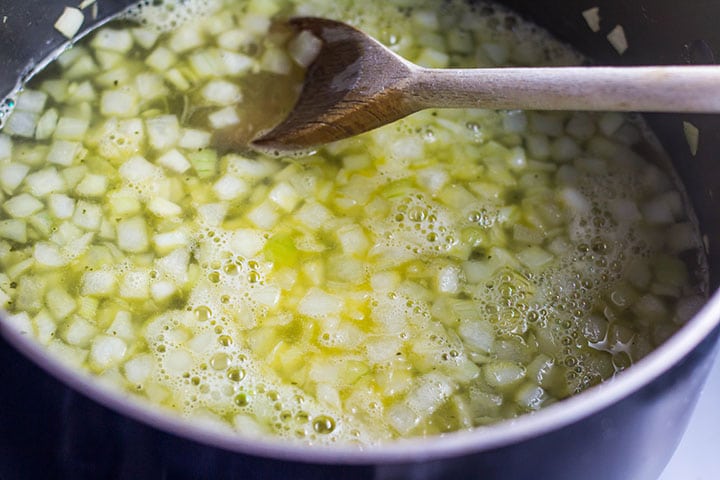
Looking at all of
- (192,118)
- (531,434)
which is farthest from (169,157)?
(531,434)

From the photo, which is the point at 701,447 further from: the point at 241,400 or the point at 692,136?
the point at 241,400

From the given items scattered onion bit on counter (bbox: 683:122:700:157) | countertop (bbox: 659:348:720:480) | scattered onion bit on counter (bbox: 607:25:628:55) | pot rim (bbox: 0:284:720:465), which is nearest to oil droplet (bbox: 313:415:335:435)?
pot rim (bbox: 0:284:720:465)

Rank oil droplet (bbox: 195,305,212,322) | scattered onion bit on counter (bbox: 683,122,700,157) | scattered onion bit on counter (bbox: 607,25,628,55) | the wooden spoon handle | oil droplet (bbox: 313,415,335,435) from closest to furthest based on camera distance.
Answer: the wooden spoon handle → oil droplet (bbox: 313,415,335,435) → oil droplet (bbox: 195,305,212,322) → scattered onion bit on counter (bbox: 683,122,700,157) → scattered onion bit on counter (bbox: 607,25,628,55)

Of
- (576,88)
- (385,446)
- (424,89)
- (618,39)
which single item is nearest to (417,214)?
(424,89)

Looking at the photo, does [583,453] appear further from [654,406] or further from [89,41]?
[89,41]

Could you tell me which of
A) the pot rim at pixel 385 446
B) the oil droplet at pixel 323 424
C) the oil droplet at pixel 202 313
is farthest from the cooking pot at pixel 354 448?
the oil droplet at pixel 202 313

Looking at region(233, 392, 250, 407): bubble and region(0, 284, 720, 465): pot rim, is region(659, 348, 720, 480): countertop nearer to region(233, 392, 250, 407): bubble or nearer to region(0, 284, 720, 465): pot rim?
region(0, 284, 720, 465): pot rim
